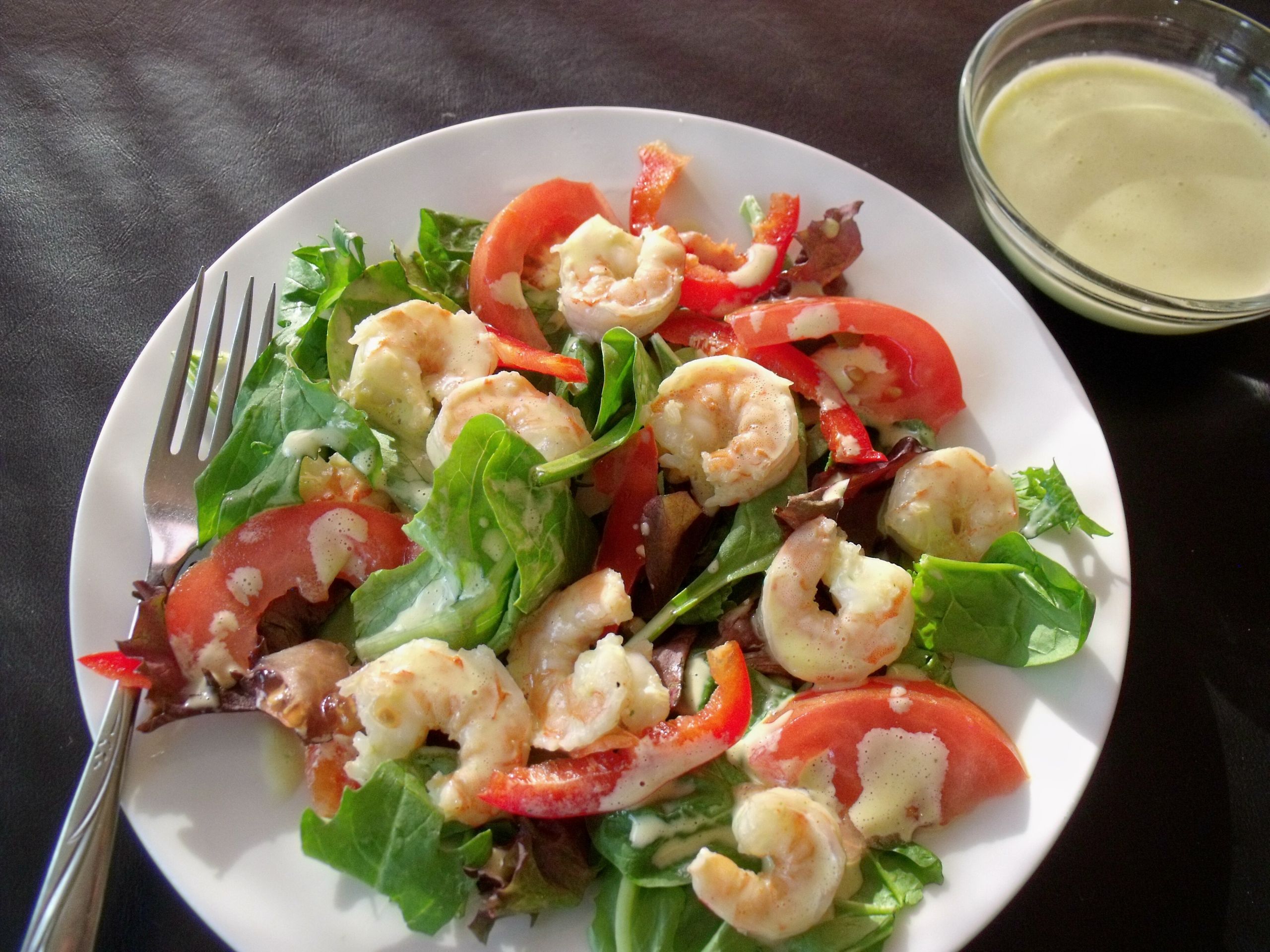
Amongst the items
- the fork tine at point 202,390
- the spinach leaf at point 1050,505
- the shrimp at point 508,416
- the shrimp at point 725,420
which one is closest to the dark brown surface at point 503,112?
the spinach leaf at point 1050,505

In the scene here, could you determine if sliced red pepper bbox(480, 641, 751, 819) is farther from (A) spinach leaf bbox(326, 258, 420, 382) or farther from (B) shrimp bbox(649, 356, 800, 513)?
(A) spinach leaf bbox(326, 258, 420, 382)

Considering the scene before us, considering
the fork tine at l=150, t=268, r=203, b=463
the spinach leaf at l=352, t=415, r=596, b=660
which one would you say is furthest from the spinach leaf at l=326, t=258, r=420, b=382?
the spinach leaf at l=352, t=415, r=596, b=660

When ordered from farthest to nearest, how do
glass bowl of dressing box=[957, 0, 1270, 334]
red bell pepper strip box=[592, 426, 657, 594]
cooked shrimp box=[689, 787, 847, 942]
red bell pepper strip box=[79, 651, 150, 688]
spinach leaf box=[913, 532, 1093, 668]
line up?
glass bowl of dressing box=[957, 0, 1270, 334] < red bell pepper strip box=[592, 426, 657, 594] < spinach leaf box=[913, 532, 1093, 668] < red bell pepper strip box=[79, 651, 150, 688] < cooked shrimp box=[689, 787, 847, 942]

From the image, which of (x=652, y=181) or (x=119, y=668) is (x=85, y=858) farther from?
(x=652, y=181)

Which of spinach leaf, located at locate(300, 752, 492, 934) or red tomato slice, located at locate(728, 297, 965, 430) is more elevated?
red tomato slice, located at locate(728, 297, 965, 430)

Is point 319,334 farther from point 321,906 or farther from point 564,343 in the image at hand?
point 321,906

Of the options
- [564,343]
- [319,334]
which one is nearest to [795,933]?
[564,343]

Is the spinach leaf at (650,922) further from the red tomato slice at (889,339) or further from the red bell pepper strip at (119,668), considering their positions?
the red tomato slice at (889,339)
